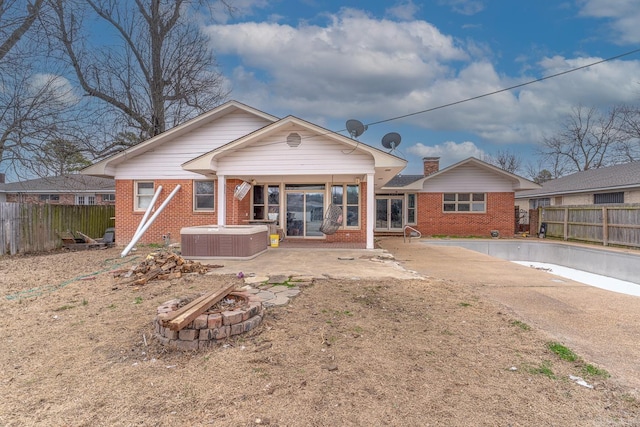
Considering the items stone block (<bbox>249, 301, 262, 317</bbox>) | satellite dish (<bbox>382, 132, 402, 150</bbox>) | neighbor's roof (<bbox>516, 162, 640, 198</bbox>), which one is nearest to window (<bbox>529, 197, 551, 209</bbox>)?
neighbor's roof (<bbox>516, 162, 640, 198</bbox>)

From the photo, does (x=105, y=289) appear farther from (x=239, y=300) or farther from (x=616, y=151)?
(x=616, y=151)

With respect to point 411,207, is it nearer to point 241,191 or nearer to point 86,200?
point 241,191

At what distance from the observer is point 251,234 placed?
30.5 ft

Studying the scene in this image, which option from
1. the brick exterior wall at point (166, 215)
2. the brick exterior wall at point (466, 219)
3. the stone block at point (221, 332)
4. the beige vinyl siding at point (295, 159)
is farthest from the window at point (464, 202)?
the stone block at point (221, 332)

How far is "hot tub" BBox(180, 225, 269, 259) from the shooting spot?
911cm

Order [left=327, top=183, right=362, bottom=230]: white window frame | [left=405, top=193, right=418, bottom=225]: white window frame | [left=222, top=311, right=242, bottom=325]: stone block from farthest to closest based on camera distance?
1. [left=405, top=193, right=418, bottom=225]: white window frame
2. [left=327, top=183, right=362, bottom=230]: white window frame
3. [left=222, top=311, right=242, bottom=325]: stone block

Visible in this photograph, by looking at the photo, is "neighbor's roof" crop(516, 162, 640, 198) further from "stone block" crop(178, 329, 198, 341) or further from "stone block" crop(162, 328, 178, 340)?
"stone block" crop(162, 328, 178, 340)

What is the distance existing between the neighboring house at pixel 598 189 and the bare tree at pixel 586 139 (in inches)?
461

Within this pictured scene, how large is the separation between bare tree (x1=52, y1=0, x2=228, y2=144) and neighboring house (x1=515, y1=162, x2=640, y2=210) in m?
21.5

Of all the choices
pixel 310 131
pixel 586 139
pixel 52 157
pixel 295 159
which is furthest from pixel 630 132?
pixel 52 157

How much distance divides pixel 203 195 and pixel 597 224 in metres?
16.6

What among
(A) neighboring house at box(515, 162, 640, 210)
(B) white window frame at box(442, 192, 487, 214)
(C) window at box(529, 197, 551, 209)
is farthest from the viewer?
(C) window at box(529, 197, 551, 209)

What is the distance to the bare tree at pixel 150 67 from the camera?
1741 cm

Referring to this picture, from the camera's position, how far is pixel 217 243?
30.1 feet
